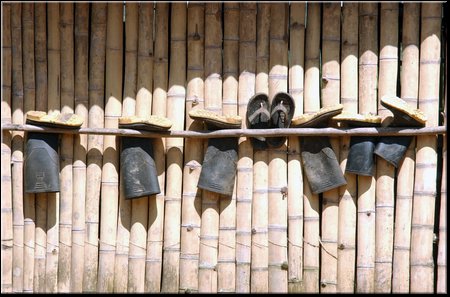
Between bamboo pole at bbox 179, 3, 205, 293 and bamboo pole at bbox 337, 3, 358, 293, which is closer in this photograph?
bamboo pole at bbox 337, 3, 358, 293

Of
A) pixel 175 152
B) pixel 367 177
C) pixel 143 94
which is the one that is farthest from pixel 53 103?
pixel 367 177

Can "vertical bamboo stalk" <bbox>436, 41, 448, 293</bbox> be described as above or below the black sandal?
below

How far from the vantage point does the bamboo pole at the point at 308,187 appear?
6.52 meters

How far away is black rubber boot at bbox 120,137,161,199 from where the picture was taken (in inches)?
256

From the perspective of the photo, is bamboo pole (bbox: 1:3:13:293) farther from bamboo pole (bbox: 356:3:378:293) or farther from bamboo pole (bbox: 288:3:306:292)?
bamboo pole (bbox: 356:3:378:293)

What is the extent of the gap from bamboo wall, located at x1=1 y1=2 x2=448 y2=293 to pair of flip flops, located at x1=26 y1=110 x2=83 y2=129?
19 cm

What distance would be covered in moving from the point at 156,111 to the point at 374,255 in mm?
2135

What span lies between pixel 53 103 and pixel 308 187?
2240mm

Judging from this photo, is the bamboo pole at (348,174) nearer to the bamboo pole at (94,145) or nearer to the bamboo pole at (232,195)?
the bamboo pole at (232,195)

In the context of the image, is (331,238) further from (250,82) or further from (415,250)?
(250,82)

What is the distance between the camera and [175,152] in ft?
22.0

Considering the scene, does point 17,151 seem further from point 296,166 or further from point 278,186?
point 296,166

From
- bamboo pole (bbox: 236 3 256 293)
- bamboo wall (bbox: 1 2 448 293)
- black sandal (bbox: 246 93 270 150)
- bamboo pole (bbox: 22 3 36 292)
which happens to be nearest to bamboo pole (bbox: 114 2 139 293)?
bamboo wall (bbox: 1 2 448 293)

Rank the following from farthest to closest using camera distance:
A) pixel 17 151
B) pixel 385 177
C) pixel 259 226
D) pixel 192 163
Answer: pixel 17 151, pixel 192 163, pixel 259 226, pixel 385 177
